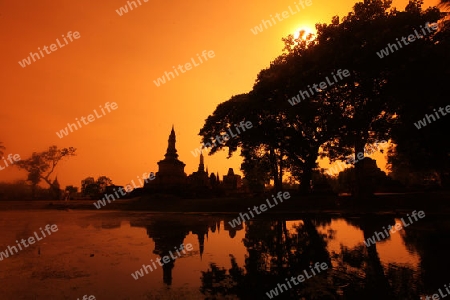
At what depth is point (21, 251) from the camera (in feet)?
31.2

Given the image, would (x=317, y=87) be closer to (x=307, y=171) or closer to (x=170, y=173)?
(x=307, y=171)

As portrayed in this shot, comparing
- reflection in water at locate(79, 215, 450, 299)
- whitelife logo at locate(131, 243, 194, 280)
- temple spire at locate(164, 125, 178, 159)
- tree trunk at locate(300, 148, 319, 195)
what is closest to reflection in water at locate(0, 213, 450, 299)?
reflection in water at locate(79, 215, 450, 299)

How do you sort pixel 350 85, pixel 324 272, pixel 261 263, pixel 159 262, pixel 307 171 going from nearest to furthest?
pixel 324 272
pixel 261 263
pixel 159 262
pixel 350 85
pixel 307 171

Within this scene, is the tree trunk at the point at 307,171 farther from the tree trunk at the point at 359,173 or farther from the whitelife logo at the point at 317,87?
the whitelife logo at the point at 317,87

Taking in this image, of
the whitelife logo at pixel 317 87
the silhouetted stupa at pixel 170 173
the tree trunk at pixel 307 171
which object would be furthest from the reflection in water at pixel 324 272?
the silhouetted stupa at pixel 170 173

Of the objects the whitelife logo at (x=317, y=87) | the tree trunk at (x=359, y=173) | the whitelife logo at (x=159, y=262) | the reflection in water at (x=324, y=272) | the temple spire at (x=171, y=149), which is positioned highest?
the temple spire at (x=171, y=149)

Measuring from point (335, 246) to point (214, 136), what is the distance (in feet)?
82.0

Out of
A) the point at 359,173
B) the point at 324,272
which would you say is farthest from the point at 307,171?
the point at 324,272

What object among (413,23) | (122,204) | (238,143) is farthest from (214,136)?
(413,23)

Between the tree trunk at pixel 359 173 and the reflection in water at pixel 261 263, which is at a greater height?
the reflection in water at pixel 261 263

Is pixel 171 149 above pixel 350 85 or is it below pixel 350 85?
above

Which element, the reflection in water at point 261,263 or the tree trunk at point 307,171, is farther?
the tree trunk at point 307,171

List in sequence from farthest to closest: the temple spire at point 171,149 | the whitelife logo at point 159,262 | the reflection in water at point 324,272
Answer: the temple spire at point 171,149 < the whitelife logo at point 159,262 < the reflection in water at point 324,272

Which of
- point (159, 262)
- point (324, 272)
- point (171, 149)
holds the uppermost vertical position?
point (171, 149)
